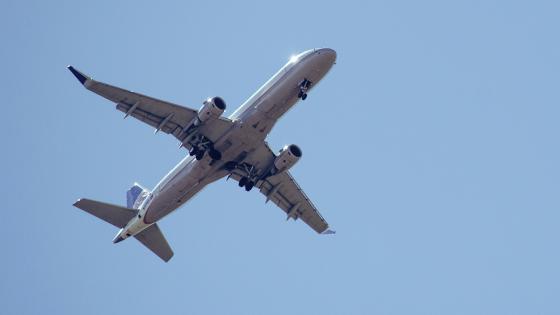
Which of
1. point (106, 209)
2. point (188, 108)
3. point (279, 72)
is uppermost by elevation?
point (279, 72)

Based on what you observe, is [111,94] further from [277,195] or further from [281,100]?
[277,195]

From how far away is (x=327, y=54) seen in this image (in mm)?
67812

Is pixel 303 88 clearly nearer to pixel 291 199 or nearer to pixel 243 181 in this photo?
pixel 243 181

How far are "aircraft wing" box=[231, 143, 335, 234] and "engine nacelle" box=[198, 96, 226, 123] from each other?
8487 millimetres

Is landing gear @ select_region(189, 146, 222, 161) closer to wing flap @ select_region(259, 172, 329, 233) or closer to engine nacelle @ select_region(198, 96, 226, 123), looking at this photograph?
engine nacelle @ select_region(198, 96, 226, 123)

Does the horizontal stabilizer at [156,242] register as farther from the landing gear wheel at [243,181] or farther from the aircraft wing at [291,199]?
the landing gear wheel at [243,181]

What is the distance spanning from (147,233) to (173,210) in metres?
4.84

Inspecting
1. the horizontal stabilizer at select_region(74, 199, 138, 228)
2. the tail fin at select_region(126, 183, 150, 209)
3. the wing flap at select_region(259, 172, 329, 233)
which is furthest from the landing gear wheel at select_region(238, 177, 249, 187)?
the horizontal stabilizer at select_region(74, 199, 138, 228)

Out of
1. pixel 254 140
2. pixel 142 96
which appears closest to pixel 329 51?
pixel 254 140

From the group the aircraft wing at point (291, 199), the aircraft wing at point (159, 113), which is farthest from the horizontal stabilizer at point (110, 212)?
the aircraft wing at point (291, 199)

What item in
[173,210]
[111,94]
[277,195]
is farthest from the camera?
[277,195]

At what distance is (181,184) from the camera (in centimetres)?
7038

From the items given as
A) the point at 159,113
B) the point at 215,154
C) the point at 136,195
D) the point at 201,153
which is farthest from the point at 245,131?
the point at 136,195

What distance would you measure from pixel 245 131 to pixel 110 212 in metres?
12.7
